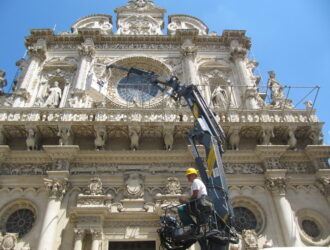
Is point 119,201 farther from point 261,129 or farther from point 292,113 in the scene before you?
point 292,113

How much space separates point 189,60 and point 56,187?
32.7ft

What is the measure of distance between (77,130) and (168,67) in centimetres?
709

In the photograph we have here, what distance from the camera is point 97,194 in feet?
33.7

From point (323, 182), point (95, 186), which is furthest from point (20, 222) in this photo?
point (323, 182)

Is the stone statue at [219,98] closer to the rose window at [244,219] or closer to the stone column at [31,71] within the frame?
the rose window at [244,219]

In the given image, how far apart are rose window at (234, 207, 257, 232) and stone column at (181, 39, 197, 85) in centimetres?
707

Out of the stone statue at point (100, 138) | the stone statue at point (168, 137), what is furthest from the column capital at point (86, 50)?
the stone statue at point (168, 137)

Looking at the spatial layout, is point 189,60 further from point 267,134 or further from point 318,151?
point 318,151

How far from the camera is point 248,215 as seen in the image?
1077 cm

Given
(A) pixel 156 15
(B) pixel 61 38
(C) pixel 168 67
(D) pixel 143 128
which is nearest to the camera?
(D) pixel 143 128

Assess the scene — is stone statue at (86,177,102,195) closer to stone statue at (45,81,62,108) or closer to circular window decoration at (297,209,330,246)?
stone statue at (45,81,62,108)

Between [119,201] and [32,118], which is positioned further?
[32,118]

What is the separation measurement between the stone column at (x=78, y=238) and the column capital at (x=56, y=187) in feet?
4.91

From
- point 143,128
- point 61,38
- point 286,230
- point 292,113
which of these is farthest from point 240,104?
point 61,38
